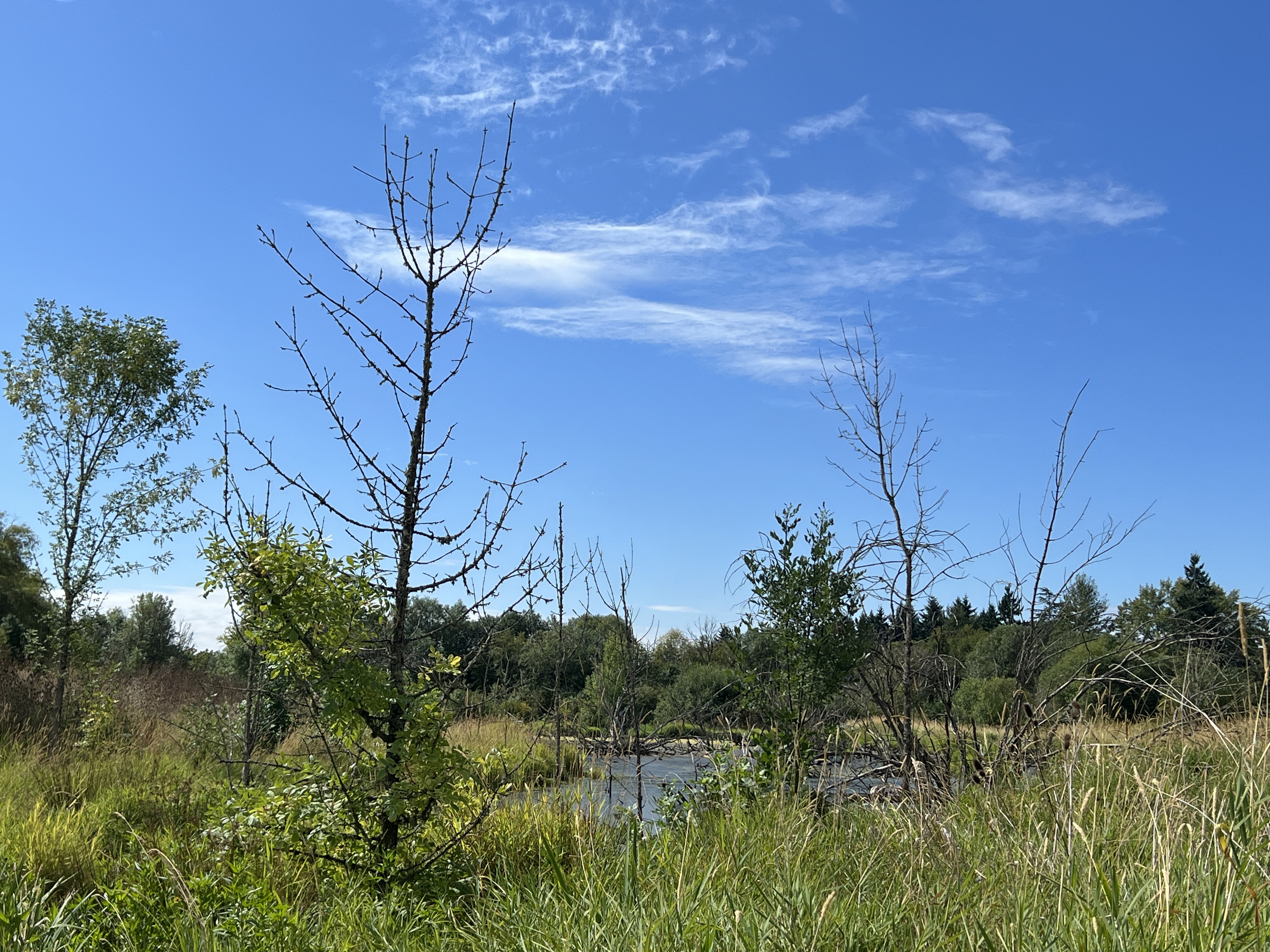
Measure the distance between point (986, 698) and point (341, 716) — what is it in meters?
9.41

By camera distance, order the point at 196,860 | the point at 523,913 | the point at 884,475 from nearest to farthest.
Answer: the point at 523,913
the point at 196,860
the point at 884,475

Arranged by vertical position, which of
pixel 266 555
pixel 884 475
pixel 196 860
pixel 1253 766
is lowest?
pixel 196 860

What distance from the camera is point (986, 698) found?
11.5 meters

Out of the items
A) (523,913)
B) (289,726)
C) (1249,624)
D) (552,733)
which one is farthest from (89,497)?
(1249,624)

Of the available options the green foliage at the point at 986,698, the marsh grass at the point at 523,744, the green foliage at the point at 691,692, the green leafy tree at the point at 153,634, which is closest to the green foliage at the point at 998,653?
the green foliage at the point at 986,698

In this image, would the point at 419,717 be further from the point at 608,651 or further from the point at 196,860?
the point at 608,651

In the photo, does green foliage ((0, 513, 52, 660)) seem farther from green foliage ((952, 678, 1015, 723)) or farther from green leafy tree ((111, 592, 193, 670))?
green foliage ((952, 678, 1015, 723))

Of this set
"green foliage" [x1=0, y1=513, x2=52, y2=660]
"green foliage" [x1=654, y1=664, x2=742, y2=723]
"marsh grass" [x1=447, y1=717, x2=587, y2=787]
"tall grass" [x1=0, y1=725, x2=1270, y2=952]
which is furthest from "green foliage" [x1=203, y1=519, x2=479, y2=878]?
"green foliage" [x1=0, y1=513, x2=52, y2=660]

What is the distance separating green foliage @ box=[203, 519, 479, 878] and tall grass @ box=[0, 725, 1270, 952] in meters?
0.24

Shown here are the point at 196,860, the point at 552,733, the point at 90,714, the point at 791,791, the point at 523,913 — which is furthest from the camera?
the point at 552,733

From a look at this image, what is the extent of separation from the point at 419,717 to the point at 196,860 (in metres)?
2.29

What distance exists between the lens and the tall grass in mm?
2770

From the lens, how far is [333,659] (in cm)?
445

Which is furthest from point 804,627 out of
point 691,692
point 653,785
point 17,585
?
point 17,585
